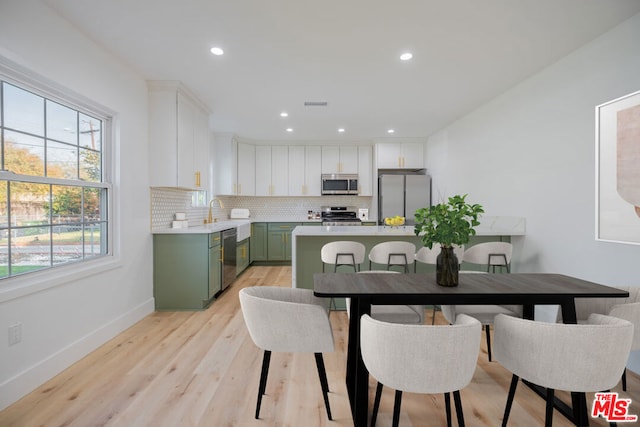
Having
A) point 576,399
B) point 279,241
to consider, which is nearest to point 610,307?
point 576,399

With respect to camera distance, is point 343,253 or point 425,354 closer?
point 425,354

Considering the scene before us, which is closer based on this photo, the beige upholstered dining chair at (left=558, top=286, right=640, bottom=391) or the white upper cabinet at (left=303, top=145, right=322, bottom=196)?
the beige upholstered dining chair at (left=558, top=286, right=640, bottom=391)

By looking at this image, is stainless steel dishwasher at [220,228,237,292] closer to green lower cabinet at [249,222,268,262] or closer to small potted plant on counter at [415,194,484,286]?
green lower cabinet at [249,222,268,262]

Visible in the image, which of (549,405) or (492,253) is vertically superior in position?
(492,253)

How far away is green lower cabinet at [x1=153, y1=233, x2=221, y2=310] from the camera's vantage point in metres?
3.48

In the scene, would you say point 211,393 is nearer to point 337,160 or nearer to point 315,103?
point 315,103

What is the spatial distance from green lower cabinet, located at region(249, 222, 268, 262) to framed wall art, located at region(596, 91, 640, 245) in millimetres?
4896

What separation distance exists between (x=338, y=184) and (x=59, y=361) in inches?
191

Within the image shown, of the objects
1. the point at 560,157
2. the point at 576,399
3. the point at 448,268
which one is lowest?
the point at 576,399

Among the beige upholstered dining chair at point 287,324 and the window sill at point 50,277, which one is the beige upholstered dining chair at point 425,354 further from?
the window sill at point 50,277

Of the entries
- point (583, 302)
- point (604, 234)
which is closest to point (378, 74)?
point (604, 234)

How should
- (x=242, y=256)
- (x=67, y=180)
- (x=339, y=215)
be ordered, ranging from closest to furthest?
(x=67, y=180) → (x=242, y=256) → (x=339, y=215)

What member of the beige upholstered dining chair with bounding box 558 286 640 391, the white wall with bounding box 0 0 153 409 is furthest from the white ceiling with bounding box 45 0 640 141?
the beige upholstered dining chair with bounding box 558 286 640 391

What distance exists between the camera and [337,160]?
6273 mm
